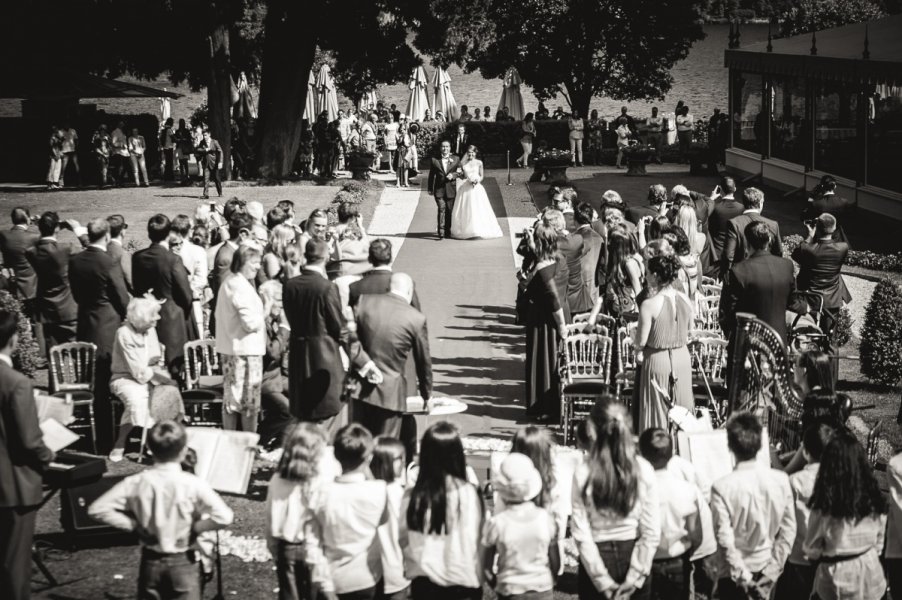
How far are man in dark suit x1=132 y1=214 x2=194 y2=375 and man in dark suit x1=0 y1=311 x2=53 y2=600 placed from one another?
3949mm

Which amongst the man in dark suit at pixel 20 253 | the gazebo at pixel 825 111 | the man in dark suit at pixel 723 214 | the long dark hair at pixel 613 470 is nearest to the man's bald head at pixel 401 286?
the long dark hair at pixel 613 470

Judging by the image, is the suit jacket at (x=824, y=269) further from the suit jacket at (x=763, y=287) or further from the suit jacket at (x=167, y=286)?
the suit jacket at (x=167, y=286)

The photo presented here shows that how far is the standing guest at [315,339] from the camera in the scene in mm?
9039

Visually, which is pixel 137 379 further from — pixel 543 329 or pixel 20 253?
pixel 20 253

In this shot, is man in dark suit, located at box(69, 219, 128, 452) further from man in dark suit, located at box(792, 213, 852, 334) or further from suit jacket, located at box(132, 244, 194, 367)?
man in dark suit, located at box(792, 213, 852, 334)

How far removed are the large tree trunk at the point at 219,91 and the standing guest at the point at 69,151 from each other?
393 centimetres

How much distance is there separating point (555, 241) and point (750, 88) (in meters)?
26.0

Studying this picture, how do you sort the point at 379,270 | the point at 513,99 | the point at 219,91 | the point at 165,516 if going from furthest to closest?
the point at 513,99, the point at 219,91, the point at 379,270, the point at 165,516

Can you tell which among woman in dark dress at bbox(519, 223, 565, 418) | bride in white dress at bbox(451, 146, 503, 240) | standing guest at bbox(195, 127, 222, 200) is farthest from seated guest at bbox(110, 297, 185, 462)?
standing guest at bbox(195, 127, 222, 200)

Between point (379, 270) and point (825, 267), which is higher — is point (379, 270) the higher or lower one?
the higher one

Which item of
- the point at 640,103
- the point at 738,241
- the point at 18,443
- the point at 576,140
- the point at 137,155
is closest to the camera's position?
the point at 18,443

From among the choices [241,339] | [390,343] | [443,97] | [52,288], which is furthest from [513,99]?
[390,343]

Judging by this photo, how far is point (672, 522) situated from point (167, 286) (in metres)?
6.22

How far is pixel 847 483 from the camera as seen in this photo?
5977mm
